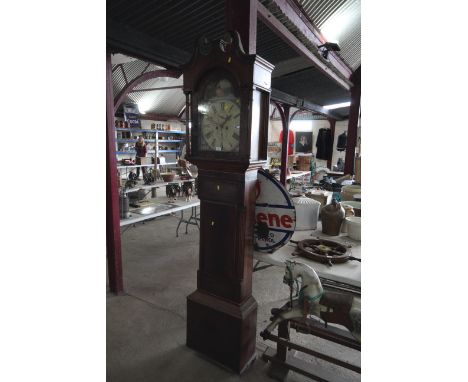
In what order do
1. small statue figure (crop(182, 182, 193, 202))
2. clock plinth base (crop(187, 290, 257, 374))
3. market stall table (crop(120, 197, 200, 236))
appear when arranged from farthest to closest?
small statue figure (crop(182, 182, 193, 202)) → market stall table (crop(120, 197, 200, 236)) → clock plinth base (crop(187, 290, 257, 374))

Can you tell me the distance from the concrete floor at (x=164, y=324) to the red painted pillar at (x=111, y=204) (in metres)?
0.21

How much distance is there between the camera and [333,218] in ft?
6.34

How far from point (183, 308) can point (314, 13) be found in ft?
11.0

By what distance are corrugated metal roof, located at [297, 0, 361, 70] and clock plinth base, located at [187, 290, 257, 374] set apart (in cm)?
283

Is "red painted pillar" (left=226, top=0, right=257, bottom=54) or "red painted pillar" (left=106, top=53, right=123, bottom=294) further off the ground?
"red painted pillar" (left=226, top=0, right=257, bottom=54)

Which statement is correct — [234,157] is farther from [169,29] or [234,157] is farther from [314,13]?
[314,13]

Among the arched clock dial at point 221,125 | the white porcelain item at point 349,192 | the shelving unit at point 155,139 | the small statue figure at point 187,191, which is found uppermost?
the shelving unit at point 155,139

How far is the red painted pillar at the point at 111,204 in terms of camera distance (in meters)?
2.49

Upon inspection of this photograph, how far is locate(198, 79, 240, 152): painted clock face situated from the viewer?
1.59 m

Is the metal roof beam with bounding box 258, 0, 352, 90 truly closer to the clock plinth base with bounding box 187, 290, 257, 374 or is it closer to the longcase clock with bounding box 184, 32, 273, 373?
the longcase clock with bounding box 184, 32, 273, 373

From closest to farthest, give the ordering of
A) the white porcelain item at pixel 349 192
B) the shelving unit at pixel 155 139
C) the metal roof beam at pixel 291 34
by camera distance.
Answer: the metal roof beam at pixel 291 34, the white porcelain item at pixel 349 192, the shelving unit at pixel 155 139

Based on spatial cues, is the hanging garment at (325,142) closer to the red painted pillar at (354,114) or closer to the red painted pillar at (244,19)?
the red painted pillar at (354,114)

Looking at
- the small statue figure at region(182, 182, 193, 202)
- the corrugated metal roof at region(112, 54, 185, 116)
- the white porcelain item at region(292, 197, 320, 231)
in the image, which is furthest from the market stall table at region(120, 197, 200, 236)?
the corrugated metal roof at region(112, 54, 185, 116)

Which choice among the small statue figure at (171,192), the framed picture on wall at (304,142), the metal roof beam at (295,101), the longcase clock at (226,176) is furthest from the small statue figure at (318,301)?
the framed picture on wall at (304,142)
